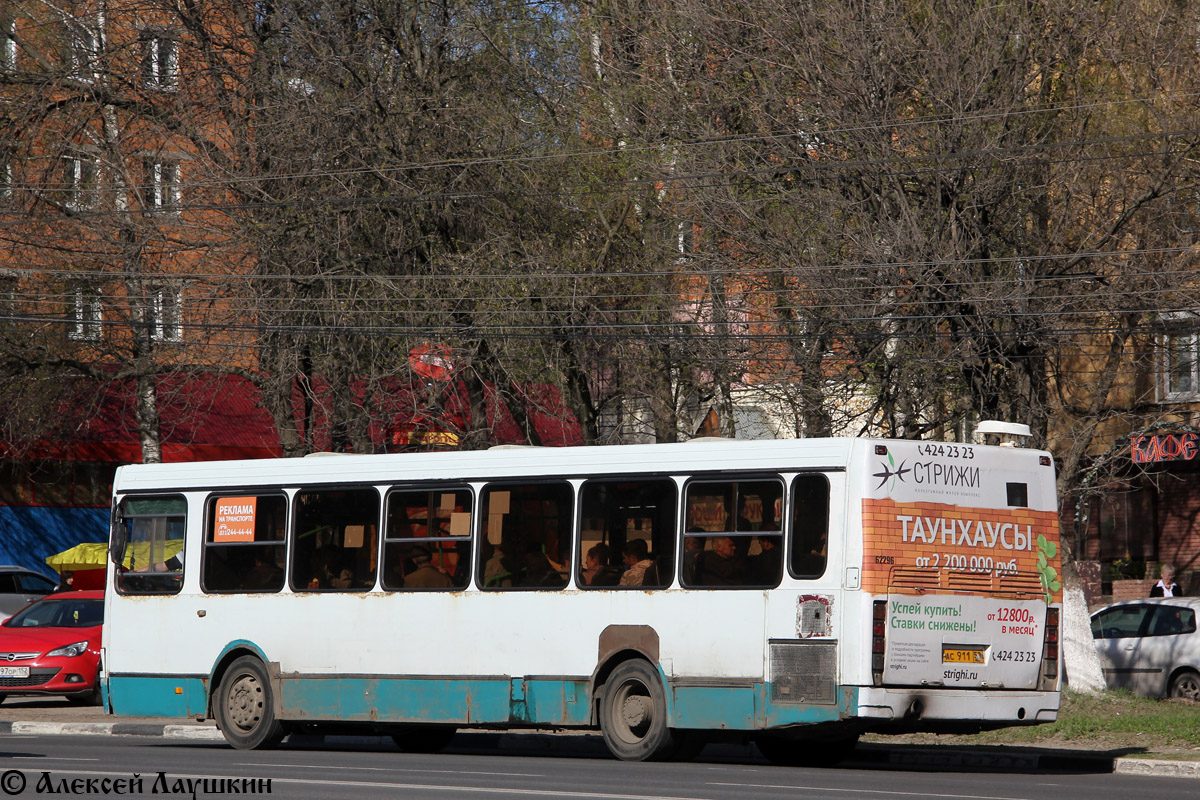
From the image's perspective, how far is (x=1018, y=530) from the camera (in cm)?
1348

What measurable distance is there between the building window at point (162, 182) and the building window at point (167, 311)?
1294 millimetres

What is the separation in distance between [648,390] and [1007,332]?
18.5 feet

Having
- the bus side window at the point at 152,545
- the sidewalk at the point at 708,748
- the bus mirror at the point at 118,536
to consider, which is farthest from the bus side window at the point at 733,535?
the bus mirror at the point at 118,536

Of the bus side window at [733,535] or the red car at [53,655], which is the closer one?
the bus side window at [733,535]

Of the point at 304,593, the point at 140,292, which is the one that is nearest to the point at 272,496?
the point at 304,593

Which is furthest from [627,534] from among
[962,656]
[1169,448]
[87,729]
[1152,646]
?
[1169,448]

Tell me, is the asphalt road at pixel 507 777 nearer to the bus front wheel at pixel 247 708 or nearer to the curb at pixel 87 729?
the bus front wheel at pixel 247 708

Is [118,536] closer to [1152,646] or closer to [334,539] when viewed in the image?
[334,539]

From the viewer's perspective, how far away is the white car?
21.2m

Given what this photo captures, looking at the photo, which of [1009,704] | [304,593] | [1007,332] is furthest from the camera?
[1007,332]

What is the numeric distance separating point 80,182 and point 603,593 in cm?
1485

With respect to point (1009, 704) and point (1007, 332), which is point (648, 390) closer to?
point (1007, 332)

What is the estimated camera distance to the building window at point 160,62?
2427 centimetres

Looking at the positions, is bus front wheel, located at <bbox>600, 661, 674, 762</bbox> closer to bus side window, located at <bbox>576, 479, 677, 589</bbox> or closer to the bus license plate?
bus side window, located at <bbox>576, 479, 677, 589</bbox>
